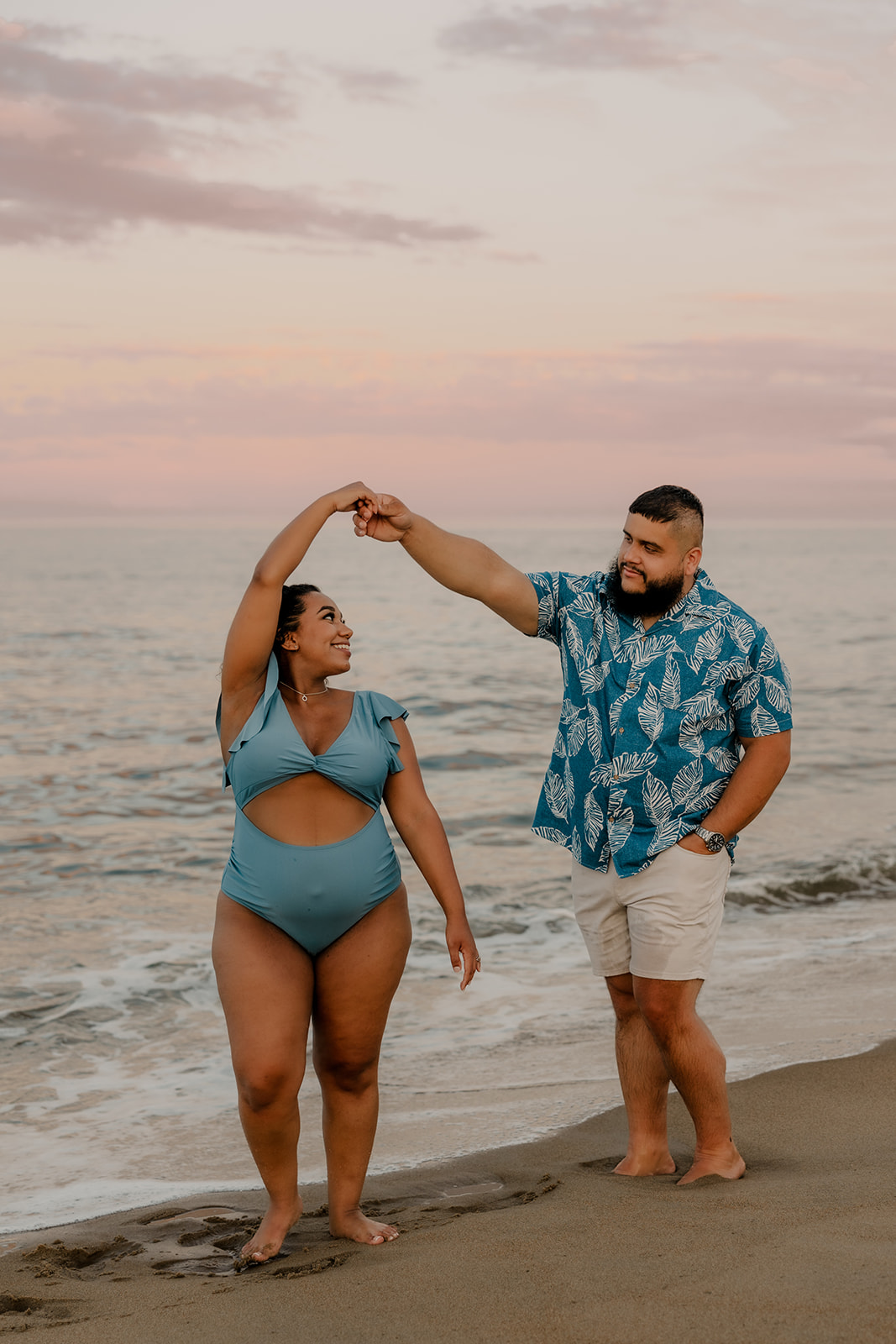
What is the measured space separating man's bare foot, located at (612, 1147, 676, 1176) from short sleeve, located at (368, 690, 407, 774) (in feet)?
5.18

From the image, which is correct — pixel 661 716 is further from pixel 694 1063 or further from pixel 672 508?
pixel 694 1063

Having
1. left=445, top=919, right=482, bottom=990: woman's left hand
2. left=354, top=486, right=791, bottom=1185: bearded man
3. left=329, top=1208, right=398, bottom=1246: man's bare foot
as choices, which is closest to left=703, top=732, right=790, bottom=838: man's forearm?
left=354, top=486, right=791, bottom=1185: bearded man

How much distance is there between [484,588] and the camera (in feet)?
14.3

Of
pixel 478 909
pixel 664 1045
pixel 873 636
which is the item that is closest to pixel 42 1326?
pixel 664 1045

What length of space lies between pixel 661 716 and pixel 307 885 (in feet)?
4.11

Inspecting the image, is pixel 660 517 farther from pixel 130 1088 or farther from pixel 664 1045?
pixel 130 1088

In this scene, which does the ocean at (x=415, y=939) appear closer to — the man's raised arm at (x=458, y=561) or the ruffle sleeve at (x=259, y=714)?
the ruffle sleeve at (x=259, y=714)

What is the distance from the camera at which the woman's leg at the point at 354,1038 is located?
A: 3787 mm

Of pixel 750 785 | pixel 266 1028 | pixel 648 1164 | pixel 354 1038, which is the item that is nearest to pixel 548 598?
pixel 750 785

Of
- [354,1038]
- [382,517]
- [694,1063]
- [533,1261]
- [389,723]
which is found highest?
[382,517]

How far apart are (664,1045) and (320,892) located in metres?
1.31

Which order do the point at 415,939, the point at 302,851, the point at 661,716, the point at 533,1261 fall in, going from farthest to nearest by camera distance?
the point at 415,939
the point at 661,716
the point at 302,851
the point at 533,1261

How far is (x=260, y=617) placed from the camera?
3787mm

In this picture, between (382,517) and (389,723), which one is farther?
(382,517)
